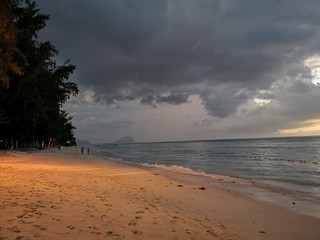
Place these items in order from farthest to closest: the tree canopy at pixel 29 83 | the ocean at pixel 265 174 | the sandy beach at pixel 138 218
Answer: the tree canopy at pixel 29 83 → the ocean at pixel 265 174 → the sandy beach at pixel 138 218

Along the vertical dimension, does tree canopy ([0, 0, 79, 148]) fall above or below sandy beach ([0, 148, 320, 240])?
above

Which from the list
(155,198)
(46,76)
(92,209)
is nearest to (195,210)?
(155,198)

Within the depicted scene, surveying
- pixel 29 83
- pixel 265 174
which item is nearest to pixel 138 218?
pixel 265 174

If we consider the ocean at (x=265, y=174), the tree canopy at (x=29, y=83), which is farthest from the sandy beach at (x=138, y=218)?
the tree canopy at (x=29, y=83)

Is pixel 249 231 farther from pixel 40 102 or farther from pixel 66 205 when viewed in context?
pixel 40 102

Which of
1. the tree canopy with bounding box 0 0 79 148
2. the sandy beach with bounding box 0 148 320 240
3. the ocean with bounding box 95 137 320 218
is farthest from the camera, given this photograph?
the tree canopy with bounding box 0 0 79 148

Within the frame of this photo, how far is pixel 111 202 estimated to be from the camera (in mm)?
10633

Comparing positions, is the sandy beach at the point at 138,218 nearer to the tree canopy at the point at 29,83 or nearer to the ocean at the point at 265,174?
the ocean at the point at 265,174

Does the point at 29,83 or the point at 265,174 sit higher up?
the point at 29,83

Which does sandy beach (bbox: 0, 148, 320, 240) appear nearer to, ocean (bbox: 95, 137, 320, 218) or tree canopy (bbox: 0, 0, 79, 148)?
ocean (bbox: 95, 137, 320, 218)

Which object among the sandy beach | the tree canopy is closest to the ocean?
Answer: the sandy beach

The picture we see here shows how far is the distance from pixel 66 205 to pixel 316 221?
848 centimetres

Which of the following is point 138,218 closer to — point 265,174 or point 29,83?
point 265,174

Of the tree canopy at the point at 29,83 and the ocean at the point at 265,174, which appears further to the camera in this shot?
the tree canopy at the point at 29,83
